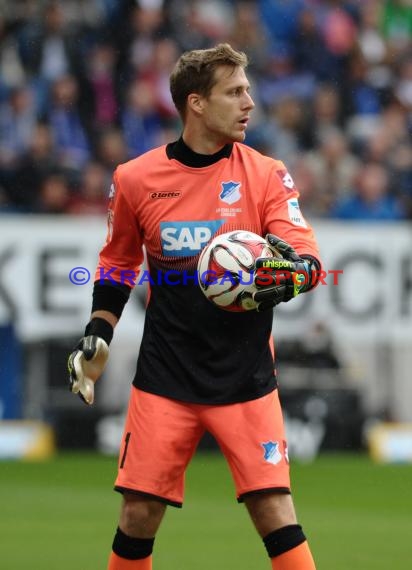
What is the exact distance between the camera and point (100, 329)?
16.9 ft

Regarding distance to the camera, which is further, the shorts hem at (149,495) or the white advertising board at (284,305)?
the white advertising board at (284,305)

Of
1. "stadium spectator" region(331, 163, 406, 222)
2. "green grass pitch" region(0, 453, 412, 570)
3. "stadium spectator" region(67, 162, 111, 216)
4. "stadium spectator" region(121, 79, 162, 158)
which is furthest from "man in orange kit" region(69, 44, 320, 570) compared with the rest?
"stadium spectator" region(121, 79, 162, 158)

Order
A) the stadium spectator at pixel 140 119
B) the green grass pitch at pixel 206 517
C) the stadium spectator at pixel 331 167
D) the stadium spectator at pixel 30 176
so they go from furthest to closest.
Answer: the stadium spectator at pixel 140 119, the stadium spectator at pixel 331 167, the stadium spectator at pixel 30 176, the green grass pitch at pixel 206 517

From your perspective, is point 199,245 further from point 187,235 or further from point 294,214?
point 294,214

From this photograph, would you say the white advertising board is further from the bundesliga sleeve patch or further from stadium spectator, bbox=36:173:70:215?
the bundesliga sleeve patch

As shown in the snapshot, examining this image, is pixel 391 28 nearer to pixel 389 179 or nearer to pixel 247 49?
pixel 247 49

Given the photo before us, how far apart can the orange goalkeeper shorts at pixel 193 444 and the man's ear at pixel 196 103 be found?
3.59 feet

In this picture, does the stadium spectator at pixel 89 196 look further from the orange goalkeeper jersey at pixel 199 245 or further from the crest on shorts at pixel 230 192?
the crest on shorts at pixel 230 192

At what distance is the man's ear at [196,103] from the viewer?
4.94 m

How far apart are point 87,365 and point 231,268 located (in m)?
0.76

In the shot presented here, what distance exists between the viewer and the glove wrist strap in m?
5.12

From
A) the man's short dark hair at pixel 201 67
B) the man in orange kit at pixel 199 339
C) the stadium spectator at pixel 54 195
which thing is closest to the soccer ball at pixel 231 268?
the man in orange kit at pixel 199 339

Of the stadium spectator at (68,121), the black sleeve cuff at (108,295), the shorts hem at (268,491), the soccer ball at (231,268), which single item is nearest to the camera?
the soccer ball at (231,268)

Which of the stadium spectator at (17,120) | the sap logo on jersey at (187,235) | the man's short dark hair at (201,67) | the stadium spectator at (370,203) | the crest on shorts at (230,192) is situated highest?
the stadium spectator at (17,120)
